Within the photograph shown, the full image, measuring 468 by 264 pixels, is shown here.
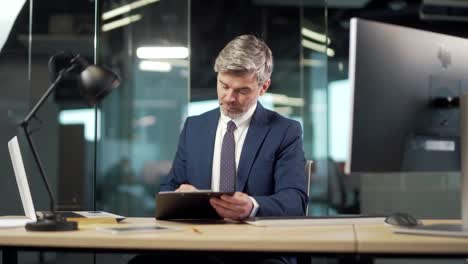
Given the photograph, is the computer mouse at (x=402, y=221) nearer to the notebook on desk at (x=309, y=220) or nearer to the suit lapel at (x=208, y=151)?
the notebook on desk at (x=309, y=220)

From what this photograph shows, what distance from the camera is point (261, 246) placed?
61.6 inches

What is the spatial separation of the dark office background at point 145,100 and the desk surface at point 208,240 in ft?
8.48

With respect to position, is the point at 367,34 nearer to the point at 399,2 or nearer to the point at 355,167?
the point at 355,167

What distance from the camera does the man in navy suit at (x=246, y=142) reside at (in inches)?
95.7

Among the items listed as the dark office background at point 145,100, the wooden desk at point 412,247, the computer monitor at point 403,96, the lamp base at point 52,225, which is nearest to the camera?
the wooden desk at point 412,247

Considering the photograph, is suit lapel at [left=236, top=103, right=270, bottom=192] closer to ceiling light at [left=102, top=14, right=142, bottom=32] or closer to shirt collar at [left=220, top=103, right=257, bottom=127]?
shirt collar at [left=220, top=103, right=257, bottom=127]

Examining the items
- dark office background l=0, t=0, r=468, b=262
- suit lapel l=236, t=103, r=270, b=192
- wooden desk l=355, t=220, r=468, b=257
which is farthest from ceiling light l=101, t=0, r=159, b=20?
wooden desk l=355, t=220, r=468, b=257

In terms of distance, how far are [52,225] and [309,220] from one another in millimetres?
779

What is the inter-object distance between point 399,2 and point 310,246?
22.9ft

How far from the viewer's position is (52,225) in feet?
6.04

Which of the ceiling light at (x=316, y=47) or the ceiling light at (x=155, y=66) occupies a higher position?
the ceiling light at (x=316, y=47)

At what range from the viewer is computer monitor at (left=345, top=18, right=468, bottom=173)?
5.60 ft

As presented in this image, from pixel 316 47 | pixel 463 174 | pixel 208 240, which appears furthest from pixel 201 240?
pixel 316 47

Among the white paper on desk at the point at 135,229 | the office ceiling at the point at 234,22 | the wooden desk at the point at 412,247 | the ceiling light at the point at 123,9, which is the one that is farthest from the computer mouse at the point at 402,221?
the ceiling light at the point at 123,9
